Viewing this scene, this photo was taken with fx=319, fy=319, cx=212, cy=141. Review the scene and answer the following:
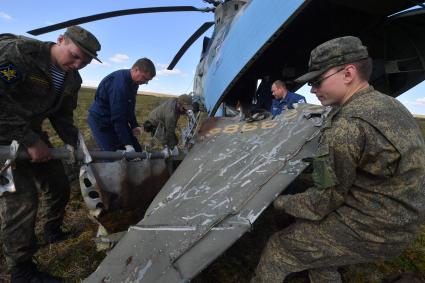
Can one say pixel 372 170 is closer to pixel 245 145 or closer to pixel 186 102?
pixel 245 145

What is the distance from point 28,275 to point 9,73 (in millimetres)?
1614

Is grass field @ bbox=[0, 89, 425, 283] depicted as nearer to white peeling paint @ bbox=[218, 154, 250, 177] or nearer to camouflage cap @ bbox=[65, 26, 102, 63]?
white peeling paint @ bbox=[218, 154, 250, 177]

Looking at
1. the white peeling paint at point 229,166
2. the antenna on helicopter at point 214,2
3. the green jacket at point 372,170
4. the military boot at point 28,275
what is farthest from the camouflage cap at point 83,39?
the antenna on helicopter at point 214,2

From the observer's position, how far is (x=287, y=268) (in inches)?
87.0

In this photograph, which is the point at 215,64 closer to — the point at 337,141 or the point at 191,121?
the point at 191,121

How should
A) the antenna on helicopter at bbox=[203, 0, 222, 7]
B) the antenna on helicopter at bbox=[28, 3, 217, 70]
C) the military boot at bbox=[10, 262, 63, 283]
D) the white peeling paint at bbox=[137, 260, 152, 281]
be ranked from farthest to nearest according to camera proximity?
the antenna on helicopter at bbox=[203, 0, 222, 7], the antenna on helicopter at bbox=[28, 3, 217, 70], the military boot at bbox=[10, 262, 63, 283], the white peeling paint at bbox=[137, 260, 152, 281]

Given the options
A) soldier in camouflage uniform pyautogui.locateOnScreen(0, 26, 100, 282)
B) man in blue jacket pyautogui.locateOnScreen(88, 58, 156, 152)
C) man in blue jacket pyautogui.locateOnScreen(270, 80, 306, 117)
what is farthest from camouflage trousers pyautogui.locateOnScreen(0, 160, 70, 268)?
man in blue jacket pyautogui.locateOnScreen(270, 80, 306, 117)

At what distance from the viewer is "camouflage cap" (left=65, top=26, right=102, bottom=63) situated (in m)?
2.59

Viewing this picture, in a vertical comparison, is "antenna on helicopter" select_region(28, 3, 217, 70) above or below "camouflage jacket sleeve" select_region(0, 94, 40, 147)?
above

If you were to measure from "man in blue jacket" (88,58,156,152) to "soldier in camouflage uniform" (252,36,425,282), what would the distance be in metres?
2.33

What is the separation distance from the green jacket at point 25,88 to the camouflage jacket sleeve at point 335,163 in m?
Answer: 2.10

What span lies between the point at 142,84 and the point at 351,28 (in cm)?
348

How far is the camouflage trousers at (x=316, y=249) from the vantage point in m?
2.05

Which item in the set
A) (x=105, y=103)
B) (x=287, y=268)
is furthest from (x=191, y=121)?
(x=287, y=268)
